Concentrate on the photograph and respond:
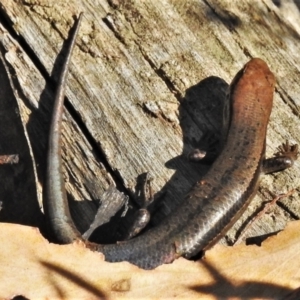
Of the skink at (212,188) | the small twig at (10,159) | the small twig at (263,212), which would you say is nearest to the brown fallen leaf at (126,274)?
the skink at (212,188)

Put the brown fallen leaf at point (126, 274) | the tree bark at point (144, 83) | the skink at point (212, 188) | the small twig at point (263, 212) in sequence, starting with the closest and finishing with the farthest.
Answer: the brown fallen leaf at point (126, 274), the skink at point (212, 188), the small twig at point (263, 212), the tree bark at point (144, 83)

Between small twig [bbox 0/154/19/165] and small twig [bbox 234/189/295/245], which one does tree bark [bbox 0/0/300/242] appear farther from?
small twig [bbox 0/154/19/165]

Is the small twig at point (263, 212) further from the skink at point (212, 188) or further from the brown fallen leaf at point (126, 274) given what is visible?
the brown fallen leaf at point (126, 274)

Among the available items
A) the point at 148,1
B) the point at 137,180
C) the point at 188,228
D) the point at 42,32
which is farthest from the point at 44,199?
the point at 148,1

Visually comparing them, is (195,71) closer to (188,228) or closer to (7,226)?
(188,228)

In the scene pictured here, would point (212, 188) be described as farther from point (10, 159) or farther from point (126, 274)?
point (10, 159)

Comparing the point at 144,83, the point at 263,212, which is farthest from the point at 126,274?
the point at 144,83
